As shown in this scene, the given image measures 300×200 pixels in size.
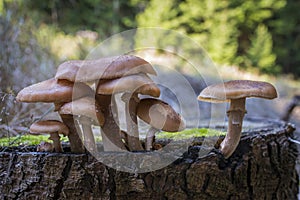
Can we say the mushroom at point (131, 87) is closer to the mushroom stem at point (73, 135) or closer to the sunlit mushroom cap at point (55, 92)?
the sunlit mushroom cap at point (55, 92)

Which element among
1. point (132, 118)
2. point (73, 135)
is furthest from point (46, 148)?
point (132, 118)

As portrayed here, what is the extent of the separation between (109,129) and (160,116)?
0.28 metres

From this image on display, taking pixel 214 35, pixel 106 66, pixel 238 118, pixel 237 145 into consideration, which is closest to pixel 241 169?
pixel 237 145

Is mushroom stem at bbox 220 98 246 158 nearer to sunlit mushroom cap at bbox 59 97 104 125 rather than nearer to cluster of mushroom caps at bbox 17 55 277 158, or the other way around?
cluster of mushroom caps at bbox 17 55 277 158

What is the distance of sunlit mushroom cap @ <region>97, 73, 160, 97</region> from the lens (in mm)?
1368

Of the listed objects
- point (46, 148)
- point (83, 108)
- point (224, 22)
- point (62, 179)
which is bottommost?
point (62, 179)

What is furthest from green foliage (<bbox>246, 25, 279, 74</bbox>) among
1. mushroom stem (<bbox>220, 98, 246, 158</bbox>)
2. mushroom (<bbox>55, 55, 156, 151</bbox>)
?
mushroom (<bbox>55, 55, 156, 151</bbox>)

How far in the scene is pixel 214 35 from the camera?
1353 centimetres

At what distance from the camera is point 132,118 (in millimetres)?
1645

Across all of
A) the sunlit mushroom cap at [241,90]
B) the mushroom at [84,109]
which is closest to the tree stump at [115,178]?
the mushroom at [84,109]

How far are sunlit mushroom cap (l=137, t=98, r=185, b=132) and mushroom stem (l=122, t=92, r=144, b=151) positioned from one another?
0.07m

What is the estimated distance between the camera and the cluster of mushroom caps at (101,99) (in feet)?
4.60

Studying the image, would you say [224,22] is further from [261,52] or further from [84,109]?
[84,109]

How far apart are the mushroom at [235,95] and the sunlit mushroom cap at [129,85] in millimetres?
296
